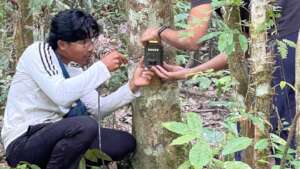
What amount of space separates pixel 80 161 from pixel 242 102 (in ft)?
4.03

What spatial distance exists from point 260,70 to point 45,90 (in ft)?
4.80

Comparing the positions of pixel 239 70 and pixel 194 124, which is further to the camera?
pixel 239 70

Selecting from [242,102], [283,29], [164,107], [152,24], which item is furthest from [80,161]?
[283,29]

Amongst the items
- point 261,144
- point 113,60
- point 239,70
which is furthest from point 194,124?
point 113,60

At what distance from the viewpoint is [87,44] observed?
3518mm

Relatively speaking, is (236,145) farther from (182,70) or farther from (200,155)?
(182,70)

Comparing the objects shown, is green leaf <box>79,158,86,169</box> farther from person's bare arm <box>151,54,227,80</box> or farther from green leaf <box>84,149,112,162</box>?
person's bare arm <box>151,54,227,80</box>

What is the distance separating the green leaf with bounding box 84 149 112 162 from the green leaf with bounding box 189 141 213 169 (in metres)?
1.65

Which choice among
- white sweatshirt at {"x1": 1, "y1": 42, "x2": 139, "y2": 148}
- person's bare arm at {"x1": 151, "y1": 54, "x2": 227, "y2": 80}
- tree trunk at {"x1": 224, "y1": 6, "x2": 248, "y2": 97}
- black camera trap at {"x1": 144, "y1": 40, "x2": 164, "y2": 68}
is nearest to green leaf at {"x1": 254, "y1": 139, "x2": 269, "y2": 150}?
tree trunk at {"x1": 224, "y1": 6, "x2": 248, "y2": 97}

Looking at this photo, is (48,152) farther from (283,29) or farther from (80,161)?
(283,29)

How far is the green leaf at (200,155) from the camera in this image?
1985mm

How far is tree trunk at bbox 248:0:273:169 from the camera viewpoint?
2.29 metres

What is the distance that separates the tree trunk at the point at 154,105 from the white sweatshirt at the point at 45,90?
17 centimetres

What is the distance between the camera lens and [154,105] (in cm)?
Answer: 322
